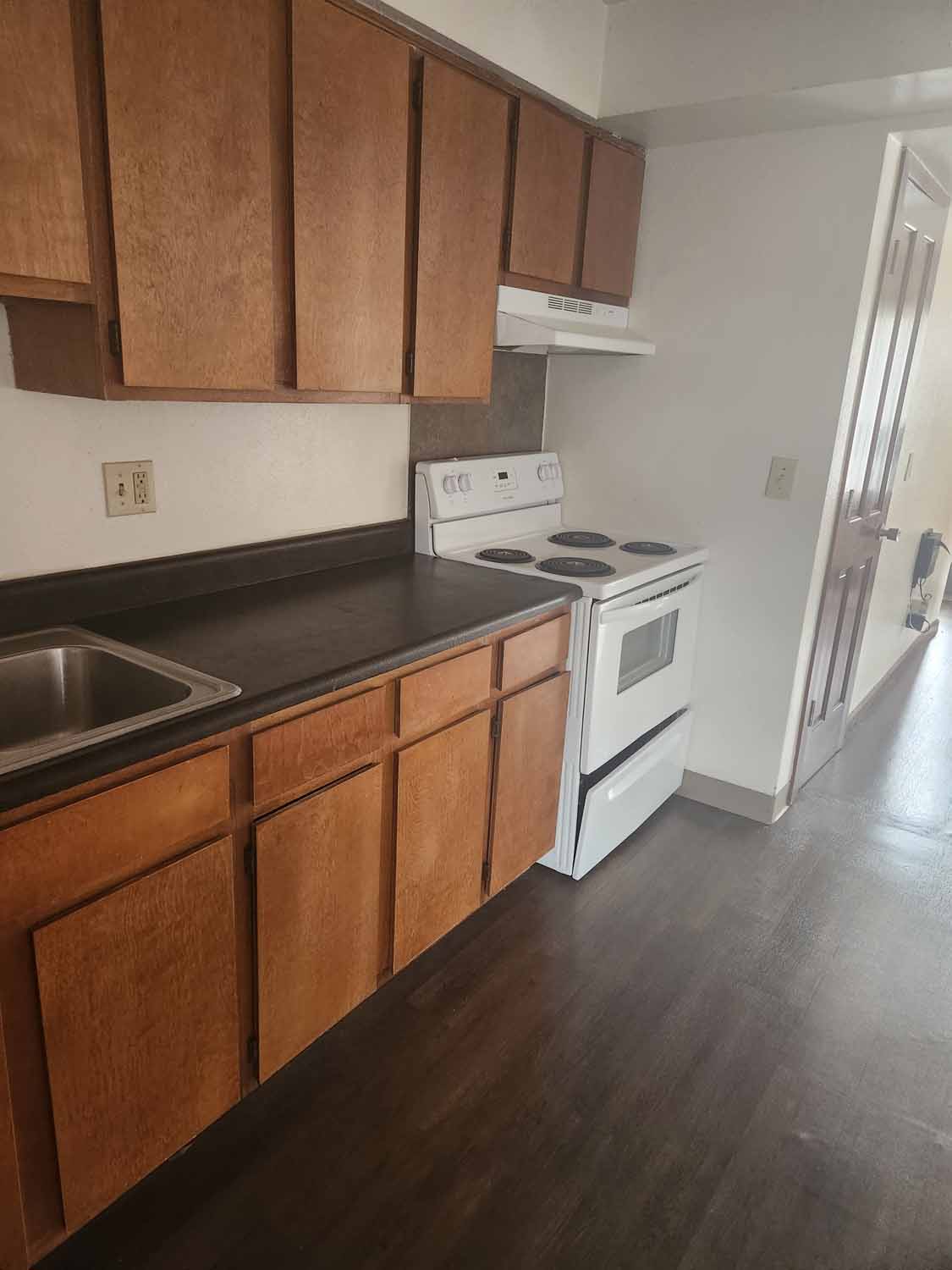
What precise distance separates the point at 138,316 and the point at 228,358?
7.8 inches

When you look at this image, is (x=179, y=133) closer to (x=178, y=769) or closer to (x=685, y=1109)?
(x=178, y=769)

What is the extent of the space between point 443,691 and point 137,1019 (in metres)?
0.84

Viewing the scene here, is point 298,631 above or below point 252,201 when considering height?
below

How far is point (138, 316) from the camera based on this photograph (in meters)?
1.43

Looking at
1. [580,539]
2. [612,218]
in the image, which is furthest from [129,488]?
[612,218]

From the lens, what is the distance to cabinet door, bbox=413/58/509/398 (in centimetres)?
194

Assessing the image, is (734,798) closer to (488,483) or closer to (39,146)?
(488,483)

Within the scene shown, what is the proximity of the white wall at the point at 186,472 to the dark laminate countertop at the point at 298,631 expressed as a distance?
6.0 inches

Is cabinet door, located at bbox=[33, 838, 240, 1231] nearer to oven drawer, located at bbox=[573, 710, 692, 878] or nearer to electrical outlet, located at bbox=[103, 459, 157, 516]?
electrical outlet, located at bbox=[103, 459, 157, 516]

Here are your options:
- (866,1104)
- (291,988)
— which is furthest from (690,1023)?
(291,988)

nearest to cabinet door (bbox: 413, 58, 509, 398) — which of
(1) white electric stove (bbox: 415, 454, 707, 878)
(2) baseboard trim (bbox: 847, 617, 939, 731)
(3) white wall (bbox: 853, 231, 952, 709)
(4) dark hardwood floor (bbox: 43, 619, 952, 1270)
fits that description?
(1) white electric stove (bbox: 415, 454, 707, 878)

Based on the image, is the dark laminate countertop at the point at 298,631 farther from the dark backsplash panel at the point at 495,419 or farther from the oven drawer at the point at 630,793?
the oven drawer at the point at 630,793

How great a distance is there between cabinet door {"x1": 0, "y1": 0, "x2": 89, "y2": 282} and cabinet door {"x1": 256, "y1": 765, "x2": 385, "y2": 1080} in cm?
96

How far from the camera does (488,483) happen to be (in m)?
2.72
